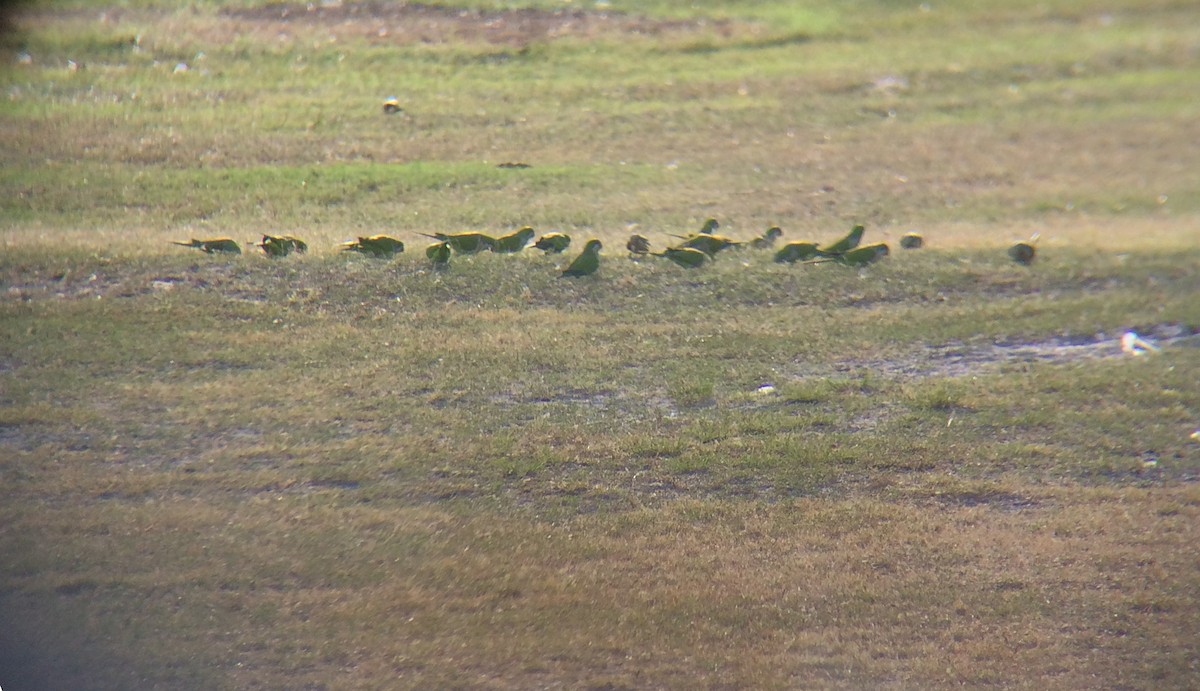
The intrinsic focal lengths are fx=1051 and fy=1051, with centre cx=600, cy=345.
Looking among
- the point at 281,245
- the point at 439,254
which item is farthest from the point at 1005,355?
the point at 281,245

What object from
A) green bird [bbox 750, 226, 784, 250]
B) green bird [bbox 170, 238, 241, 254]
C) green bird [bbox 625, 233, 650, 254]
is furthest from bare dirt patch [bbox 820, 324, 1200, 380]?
green bird [bbox 170, 238, 241, 254]

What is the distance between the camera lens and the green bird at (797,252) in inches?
256

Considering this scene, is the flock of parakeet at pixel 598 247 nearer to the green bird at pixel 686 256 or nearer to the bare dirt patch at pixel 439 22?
the green bird at pixel 686 256

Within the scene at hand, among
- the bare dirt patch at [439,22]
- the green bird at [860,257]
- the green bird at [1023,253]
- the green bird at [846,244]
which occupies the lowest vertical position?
the green bird at [1023,253]

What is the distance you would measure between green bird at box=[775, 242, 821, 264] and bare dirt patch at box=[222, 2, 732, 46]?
4012 mm

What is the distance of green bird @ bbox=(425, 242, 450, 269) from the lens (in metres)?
6.07

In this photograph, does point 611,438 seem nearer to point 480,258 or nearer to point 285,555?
point 285,555

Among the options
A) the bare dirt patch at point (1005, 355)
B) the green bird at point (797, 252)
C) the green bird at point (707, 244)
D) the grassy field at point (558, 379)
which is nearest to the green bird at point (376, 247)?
the grassy field at point (558, 379)

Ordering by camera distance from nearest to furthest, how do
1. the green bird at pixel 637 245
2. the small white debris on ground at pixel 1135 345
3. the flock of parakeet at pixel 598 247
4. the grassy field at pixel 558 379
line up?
the grassy field at pixel 558 379
the small white debris on ground at pixel 1135 345
the flock of parakeet at pixel 598 247
the green bird at pixel 637 245

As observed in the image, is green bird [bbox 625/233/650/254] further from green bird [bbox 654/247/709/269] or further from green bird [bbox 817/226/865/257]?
green bird [bbox 817/226/865/257]

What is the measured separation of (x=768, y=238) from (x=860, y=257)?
59cm

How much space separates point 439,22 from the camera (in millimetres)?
9500

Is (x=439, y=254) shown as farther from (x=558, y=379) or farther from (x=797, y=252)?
(x=797, y=252)

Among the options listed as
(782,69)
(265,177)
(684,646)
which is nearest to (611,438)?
(684,646)
